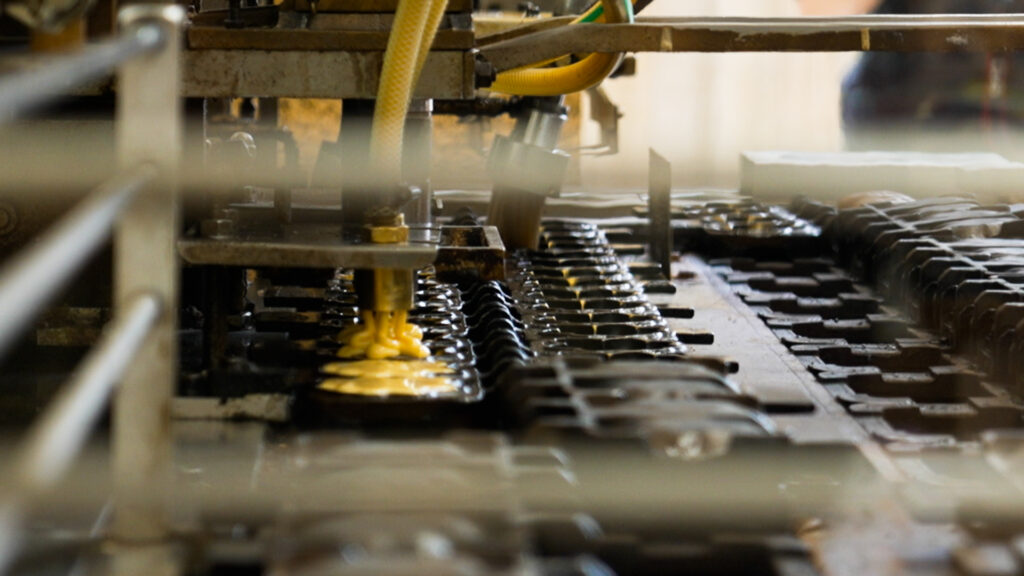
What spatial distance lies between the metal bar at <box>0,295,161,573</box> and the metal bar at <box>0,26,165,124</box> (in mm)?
261

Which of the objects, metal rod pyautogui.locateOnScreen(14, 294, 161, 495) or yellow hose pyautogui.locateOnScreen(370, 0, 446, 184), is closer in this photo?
metal rod pyautogui.locateOnScreen(14, 294, 161, 495)

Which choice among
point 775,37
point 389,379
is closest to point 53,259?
point 389,379

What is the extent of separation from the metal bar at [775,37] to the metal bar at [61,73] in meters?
1.57

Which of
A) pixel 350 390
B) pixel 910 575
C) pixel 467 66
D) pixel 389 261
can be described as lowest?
pixel 910 575

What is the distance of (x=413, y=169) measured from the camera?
9.57ft

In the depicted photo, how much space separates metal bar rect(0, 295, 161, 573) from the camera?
1.08 meters

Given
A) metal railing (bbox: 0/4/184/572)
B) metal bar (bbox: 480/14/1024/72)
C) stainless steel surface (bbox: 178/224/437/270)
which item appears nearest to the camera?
metal railing (bbox: 0/4/184/572)

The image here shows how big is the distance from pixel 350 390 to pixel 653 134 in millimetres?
8999

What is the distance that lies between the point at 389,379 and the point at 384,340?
17cm

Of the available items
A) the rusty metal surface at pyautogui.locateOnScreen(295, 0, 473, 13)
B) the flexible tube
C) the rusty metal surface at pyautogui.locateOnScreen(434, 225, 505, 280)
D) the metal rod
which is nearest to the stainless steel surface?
the rusty metal surface at pyautogui.locateOnScreen(434, 225, 505, 280)

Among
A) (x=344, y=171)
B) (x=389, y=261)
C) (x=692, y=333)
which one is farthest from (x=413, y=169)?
(x=692, y=333)

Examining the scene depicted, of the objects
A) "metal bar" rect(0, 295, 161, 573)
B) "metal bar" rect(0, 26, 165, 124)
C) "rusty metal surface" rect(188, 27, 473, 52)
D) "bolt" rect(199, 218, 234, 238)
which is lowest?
"metal bar" rect(0, 295, 161, 573)

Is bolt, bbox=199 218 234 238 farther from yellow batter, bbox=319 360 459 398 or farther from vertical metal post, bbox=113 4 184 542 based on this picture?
vertical metal post, bbox=113 4 184 542

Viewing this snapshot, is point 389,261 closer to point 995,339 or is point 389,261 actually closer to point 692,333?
point 692,333
